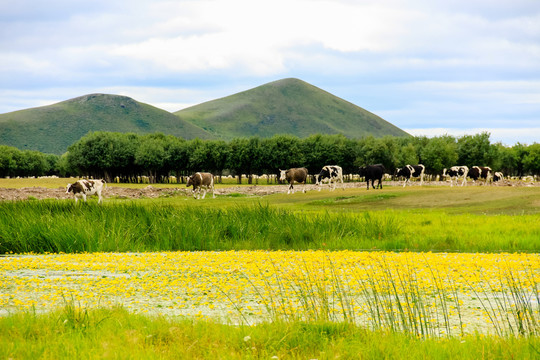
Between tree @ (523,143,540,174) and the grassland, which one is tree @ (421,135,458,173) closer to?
tree @ (523,143,540,174)

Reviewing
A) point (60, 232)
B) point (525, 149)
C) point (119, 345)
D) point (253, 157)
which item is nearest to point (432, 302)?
point (119, 345)

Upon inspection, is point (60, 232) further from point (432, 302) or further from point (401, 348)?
point (401, 348)

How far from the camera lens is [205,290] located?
39.7 ft

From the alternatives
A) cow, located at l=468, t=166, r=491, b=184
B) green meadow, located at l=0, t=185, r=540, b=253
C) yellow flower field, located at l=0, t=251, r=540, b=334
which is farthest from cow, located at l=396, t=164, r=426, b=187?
yellow flower field, located at l=0, t=251, r=540, b=334

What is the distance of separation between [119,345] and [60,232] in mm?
14688

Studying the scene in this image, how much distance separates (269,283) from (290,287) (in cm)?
108

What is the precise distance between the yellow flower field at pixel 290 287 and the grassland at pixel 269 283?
0.07 m

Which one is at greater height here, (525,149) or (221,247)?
(525,149)

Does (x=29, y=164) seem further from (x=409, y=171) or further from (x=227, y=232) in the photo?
(x=227, y=232)

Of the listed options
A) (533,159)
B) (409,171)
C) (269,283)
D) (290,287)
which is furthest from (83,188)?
(533,159)

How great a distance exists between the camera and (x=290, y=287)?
12086 millimetres

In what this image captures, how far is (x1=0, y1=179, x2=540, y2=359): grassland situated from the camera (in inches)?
283

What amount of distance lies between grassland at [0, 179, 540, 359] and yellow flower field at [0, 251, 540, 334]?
0.22 ft

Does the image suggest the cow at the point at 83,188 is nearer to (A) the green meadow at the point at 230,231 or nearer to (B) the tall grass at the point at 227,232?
(A) the green meadow at the point at 230,231
